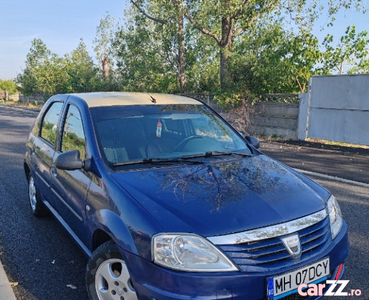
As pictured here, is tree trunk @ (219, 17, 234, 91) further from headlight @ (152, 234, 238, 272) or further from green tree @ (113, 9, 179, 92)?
headlight @ (152, 234, 238, 272)

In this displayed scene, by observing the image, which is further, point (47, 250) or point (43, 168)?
point (43, 168)

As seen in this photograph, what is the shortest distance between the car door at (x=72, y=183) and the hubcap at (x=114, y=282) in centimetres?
52

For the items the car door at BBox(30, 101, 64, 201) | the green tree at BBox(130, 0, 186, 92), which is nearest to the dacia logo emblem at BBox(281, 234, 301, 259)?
the car door at BBox(30, 101, 64, 201)

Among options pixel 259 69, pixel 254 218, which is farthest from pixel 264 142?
pixel 254 218

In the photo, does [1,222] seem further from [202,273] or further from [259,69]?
[259,69]

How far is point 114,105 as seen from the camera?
372cm

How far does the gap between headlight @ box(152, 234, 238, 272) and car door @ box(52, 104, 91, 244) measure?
41.4 inches

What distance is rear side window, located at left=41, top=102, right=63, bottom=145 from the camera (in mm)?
4270

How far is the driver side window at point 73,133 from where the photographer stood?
343cm

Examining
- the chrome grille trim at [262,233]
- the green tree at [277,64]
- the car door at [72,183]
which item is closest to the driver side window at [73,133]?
the car door at [72,183]

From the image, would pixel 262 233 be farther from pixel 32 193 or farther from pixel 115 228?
pixel 32 193

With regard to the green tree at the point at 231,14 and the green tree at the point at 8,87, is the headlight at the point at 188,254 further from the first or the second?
the green tree at the point at 8,87

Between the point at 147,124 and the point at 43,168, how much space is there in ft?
5.10

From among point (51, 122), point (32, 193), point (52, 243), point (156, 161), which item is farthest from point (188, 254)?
point (32, 193)
